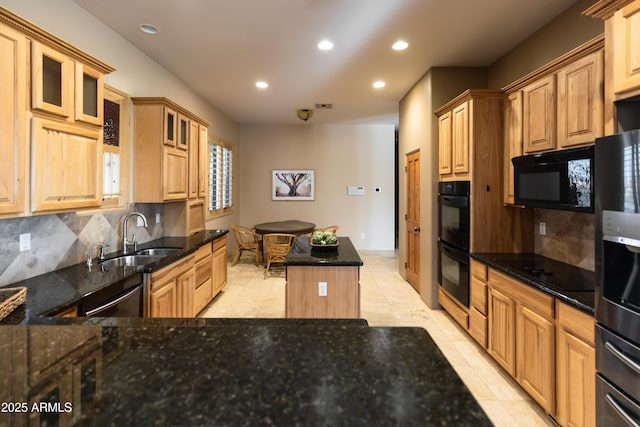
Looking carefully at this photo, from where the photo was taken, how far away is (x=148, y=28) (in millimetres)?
3047

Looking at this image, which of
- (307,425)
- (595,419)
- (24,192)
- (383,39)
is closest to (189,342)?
(307,425)

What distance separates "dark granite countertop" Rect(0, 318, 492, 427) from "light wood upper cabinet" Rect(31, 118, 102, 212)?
1.12 m

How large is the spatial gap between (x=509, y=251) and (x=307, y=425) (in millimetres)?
3146

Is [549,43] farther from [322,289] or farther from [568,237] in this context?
[322,289]

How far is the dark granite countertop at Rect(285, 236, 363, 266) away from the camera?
275 cm

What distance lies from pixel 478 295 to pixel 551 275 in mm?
764

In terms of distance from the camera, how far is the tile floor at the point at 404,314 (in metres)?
2.26

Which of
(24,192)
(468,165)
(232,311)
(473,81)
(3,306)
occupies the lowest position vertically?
(232,311)

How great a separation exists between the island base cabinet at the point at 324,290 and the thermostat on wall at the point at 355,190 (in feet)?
15.9

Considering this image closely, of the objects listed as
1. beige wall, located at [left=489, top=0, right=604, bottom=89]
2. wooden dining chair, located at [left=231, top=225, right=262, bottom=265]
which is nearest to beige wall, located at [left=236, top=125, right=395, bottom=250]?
wooden dining chair, located at [left=231, top=225, right=262, bottom=265]

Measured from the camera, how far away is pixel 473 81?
399 cm

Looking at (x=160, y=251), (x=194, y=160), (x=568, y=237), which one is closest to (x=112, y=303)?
(x=160, y=251)

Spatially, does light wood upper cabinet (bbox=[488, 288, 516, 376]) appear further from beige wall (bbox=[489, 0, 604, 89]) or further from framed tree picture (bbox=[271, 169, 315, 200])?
framed tree picture (bbox=[271, 169, 315, 200])

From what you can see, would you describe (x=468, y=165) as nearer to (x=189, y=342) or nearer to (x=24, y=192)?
(x=189, y=342)
